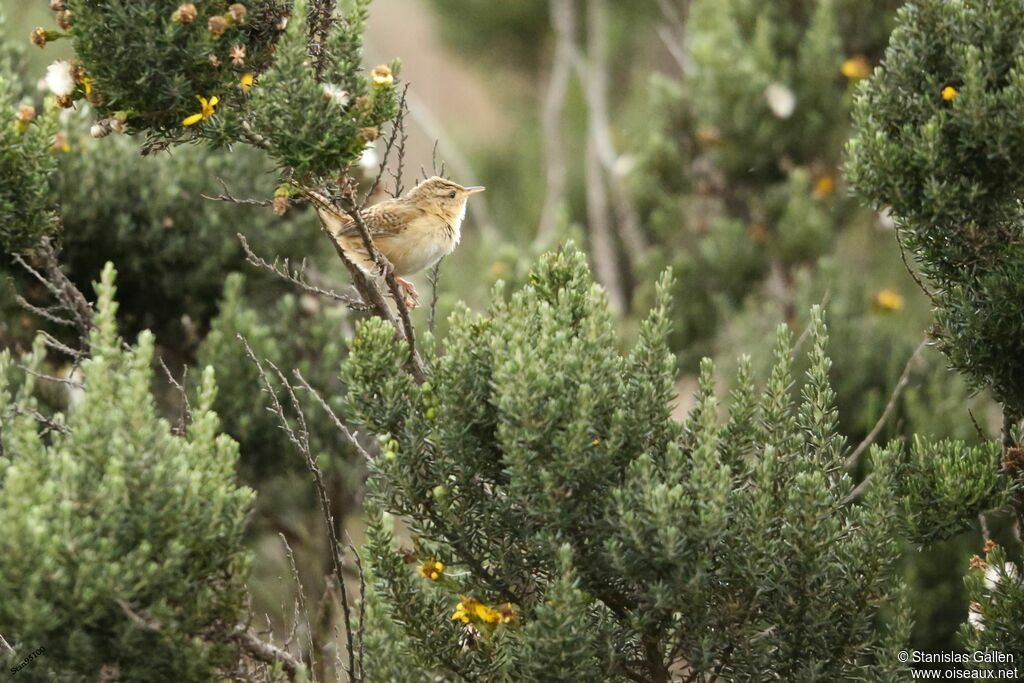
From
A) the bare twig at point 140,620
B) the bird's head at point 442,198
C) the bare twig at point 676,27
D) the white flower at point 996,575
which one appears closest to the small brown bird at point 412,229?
the bird's head at point 442,198

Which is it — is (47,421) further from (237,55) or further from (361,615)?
(237,55)

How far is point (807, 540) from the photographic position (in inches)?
170

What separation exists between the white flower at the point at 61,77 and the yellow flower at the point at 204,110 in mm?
499

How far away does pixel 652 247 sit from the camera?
39.7 ft

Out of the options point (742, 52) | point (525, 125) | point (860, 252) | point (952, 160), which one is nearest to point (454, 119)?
point (525, 125)

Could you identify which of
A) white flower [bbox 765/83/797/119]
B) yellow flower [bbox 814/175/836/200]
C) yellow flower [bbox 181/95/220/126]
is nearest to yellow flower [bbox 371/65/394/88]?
yellow flower [bbox 181/95/220/126]

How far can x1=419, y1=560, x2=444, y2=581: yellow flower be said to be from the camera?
14.9 feet

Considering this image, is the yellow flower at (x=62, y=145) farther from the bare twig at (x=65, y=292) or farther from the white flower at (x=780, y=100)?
the white flower at (x=780, y=100)

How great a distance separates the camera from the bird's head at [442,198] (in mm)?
6516

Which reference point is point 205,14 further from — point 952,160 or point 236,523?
point 952,160

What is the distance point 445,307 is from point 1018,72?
5099 mm

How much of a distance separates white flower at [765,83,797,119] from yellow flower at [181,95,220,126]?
6755mm

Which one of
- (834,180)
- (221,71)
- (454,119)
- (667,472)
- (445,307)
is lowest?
(667,472)

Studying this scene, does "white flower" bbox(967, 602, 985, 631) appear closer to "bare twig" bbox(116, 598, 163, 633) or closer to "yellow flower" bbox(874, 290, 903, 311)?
"bare twig" bbox(116, 598, 163, 633)
